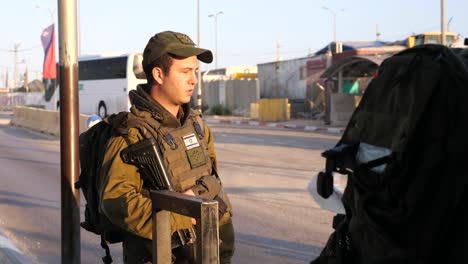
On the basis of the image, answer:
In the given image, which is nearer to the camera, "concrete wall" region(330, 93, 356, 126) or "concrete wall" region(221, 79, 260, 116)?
"concrete wall" region(330, 93, 356, 126)

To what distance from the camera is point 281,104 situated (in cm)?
3253

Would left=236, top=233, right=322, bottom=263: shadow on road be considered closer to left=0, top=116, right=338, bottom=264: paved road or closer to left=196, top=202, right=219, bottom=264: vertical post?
left=0, top=116, right=338, bottom=264: paved road

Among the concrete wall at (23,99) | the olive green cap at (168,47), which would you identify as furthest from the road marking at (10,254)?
the concrete wall at (23,99)

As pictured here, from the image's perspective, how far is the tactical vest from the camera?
2.58 metres

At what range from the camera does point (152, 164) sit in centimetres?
242

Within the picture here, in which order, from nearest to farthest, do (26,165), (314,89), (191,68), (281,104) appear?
(191,68), (26,165), (281,104), (314,89)

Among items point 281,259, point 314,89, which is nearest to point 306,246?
point 281,259

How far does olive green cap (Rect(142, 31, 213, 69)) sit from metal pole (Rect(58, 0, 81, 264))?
94 centimetres

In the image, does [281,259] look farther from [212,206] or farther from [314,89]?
[314,89]

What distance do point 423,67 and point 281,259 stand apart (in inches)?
160

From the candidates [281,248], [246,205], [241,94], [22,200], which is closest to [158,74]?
[281,248]

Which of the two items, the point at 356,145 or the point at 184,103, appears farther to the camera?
the point at 184,103

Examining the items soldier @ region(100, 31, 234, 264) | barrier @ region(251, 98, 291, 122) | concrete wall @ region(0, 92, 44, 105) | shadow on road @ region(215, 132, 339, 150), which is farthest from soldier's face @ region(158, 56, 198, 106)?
concrete wall @ region(0, 92, 44, 105)

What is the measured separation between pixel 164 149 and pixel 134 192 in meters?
0.23
